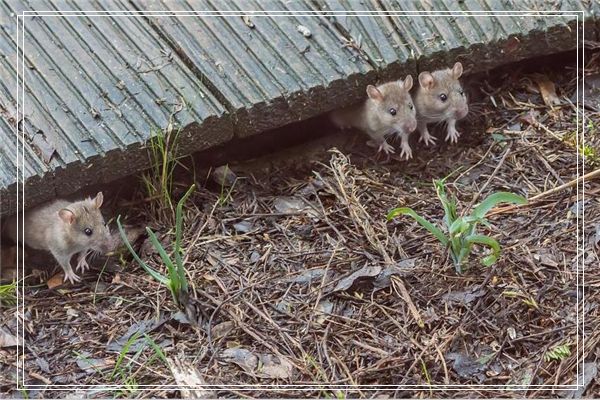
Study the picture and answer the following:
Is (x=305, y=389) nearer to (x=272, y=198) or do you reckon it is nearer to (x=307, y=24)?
(x=272, y=198)

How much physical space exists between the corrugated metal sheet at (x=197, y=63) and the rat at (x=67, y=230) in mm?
106

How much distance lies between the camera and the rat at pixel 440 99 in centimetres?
427

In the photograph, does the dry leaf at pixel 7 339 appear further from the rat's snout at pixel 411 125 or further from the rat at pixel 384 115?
the rat's snout at pixel 411 125

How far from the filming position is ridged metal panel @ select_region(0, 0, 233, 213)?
380 centimetres

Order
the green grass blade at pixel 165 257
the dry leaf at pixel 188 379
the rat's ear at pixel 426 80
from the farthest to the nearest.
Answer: the rat's ear at pixel 426 80
the green grass blade at pixel 165 257
the dry leaf at pixel 188 379

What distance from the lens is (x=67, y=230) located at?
4.09 meters

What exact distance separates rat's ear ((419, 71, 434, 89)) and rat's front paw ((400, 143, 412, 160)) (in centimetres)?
38

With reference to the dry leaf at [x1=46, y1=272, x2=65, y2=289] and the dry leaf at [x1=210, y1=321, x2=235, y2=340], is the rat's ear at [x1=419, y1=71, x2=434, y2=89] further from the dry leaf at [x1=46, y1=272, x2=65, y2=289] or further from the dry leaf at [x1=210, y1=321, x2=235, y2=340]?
the dry leaf at [x1=46, y1=272, x2=65, y2=289]

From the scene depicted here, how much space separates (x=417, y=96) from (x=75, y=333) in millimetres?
1952

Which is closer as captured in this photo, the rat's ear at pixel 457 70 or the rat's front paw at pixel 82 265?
the rat's front paw at pixel 82 265

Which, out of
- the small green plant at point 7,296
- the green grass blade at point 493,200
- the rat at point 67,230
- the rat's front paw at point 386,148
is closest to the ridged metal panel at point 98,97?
the rat at point 67,230

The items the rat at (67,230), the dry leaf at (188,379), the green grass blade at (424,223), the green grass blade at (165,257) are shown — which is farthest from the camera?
the rat at (67,230)

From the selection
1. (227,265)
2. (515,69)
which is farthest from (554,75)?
(227,265)

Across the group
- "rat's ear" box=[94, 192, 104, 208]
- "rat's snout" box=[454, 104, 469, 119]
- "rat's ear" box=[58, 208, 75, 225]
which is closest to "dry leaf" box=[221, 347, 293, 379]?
"rat's ear" box=[94, 192, 104, 208]
